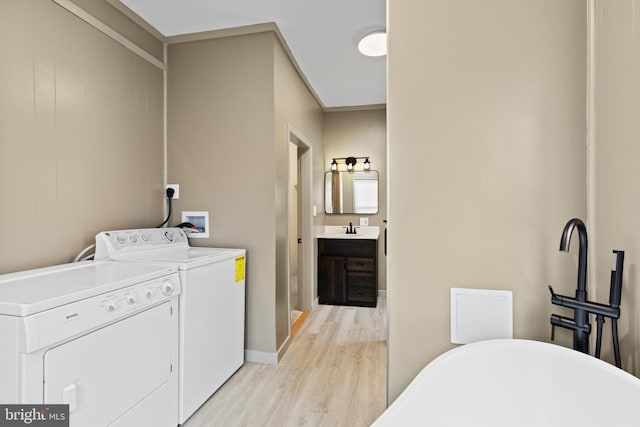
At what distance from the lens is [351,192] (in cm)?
436

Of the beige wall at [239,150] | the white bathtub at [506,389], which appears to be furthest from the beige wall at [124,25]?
the white bathtub at [506,389]

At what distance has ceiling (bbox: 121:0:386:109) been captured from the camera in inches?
84.8

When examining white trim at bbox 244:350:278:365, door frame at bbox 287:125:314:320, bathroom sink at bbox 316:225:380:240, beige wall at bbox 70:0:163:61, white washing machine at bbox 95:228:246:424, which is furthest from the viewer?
bathroom sink at bbox 316:225:380:240

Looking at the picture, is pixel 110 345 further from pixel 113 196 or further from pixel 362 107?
pixel 362 107

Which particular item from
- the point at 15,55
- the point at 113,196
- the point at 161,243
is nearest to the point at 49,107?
the point at 15,55

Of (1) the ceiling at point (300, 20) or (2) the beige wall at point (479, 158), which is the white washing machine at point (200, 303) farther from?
(1) the ceiling at point (300, 20)

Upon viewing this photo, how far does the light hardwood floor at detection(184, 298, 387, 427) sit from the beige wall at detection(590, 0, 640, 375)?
151cm

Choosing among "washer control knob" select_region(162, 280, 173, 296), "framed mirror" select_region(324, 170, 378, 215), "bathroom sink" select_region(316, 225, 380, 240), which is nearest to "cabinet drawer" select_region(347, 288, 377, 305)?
"bathroom sink" select_region(316, 225, 380, 240)

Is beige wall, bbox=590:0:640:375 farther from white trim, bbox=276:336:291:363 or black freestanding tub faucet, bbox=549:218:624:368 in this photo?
white trim, bbox=276:336:291:363

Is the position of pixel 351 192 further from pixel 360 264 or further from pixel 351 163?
pixel 360 264

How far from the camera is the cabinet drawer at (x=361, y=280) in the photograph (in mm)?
3787

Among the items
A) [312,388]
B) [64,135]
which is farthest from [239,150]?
[312,388]

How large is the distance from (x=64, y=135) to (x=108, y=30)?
841mm

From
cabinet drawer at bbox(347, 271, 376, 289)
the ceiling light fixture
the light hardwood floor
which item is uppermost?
the ceiling light fixture
